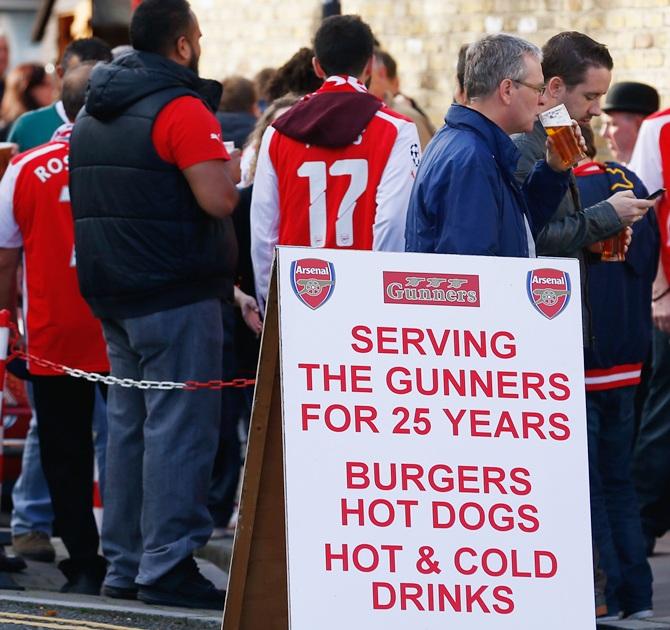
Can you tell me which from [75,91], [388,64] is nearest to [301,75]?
[75,91]

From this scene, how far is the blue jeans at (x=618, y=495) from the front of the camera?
23.2ft

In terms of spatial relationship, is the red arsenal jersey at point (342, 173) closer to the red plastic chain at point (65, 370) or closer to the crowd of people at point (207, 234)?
the crowd of people at point (207, 234)

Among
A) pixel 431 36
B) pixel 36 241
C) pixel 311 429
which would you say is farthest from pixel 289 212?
pixel 431 36

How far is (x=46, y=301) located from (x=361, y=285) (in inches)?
100

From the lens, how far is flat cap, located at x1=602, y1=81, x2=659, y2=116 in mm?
9664

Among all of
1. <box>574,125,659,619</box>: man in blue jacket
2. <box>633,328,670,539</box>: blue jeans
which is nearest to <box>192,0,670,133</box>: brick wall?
<box>633,328,670,539</box>: blue jeans

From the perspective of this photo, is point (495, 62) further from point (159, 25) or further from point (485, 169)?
point (159, 25)

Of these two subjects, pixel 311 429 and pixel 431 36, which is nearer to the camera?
pixel 311 429

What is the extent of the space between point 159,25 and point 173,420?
1490 millimetres

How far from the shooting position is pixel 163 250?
7152mm

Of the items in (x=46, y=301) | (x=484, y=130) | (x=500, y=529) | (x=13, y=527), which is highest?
(x=484, y=130)

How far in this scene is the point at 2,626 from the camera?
6672mm

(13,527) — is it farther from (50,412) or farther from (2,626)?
(2,626)

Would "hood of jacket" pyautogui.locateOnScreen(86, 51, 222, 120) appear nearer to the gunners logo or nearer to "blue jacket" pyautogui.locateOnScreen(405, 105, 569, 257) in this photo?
"blue jacket" pyautogui.locateOnScreen(405, 105, 569, 257)
